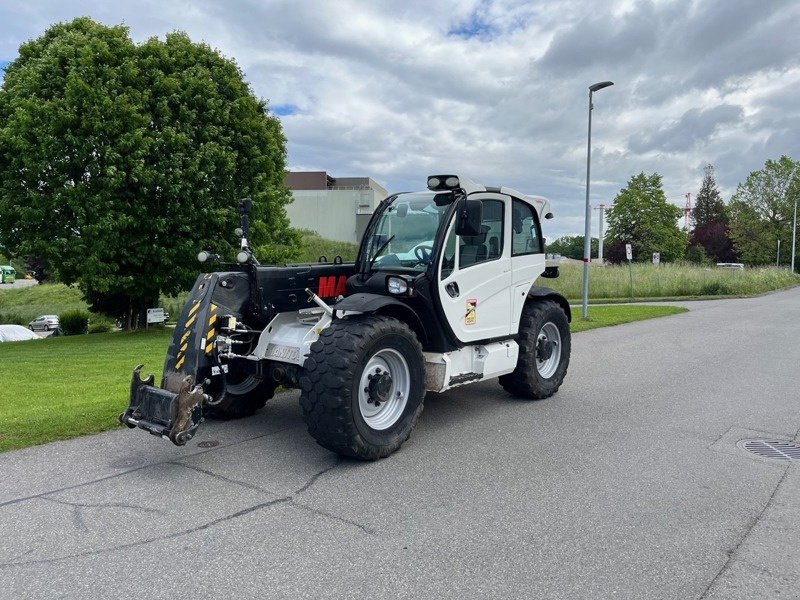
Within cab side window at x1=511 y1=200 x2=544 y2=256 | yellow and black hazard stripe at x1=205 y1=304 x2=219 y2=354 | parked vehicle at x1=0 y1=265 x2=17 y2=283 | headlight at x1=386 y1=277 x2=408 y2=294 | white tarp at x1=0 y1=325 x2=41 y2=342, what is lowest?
white tarp at x1=0 y1=325 x2=41 y2=342

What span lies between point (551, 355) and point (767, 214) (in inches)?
2681

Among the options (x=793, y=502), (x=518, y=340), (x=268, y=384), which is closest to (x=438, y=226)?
(x=518, y=340)

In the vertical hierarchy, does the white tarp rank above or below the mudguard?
below

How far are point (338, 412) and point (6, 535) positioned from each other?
2254 mm

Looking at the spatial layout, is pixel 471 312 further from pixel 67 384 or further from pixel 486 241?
pixel 67 384

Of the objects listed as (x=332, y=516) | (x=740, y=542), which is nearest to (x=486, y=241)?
(x=332, y=516)

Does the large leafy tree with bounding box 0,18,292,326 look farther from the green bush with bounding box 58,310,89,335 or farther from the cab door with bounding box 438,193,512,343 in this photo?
the cab door with bounding box 438,193,512,343

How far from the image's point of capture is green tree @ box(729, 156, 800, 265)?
6375 centimetres

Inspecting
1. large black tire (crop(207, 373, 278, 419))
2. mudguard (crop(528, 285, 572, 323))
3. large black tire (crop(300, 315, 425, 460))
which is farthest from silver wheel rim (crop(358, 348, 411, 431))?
mudguard (crop(528, 285, 572, 323))

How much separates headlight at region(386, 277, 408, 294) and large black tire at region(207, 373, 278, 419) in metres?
1.68

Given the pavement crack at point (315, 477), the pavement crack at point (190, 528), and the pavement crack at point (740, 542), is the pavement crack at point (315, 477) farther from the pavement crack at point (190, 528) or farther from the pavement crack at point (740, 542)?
the pavement crack at point (740, 542)

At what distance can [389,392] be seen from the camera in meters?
5.64

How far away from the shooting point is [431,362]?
20.5 ft

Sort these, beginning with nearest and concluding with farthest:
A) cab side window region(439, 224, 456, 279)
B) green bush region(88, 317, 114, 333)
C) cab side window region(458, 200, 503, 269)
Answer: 1. cab side window region(439, 224, 456, 279)
2. cab side window region(458, 200, 503, 269)
3. green bush region(88, 317, 114, 333)
